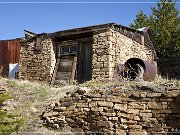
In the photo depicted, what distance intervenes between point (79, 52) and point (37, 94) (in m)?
4.13

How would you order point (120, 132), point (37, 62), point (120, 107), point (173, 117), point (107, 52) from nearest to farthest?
point (173, 117) → point (120, 132) → point (120, 107) → point (107, 52) → point (37, 62)

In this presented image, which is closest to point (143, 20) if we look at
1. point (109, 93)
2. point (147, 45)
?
point (147, 45)

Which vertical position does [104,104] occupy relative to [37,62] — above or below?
below

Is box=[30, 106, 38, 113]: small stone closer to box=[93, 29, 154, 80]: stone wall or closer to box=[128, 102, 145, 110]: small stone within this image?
box=[128, 102, 145, 110]: small stone

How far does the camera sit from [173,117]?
7.45 metres

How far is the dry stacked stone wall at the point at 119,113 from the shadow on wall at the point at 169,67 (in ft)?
31.8

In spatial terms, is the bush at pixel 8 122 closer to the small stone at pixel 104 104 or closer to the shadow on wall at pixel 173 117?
the small stone at pixel 104 104

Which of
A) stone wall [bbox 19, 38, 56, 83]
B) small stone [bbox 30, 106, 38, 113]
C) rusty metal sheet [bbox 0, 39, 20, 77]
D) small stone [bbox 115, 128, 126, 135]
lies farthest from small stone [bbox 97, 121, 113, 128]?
rusty metal sheet [bbox 0, 39, 20, 77]

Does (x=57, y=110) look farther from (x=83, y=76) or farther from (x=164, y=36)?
(x=164, y=36)

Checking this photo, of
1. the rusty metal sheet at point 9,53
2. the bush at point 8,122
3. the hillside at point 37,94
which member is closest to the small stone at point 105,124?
the hillside at point 37,94

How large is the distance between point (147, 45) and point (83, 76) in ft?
15.4

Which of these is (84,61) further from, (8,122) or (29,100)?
(8,122)

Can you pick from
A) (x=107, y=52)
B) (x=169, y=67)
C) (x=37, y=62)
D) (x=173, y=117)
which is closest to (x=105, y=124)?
(x=173, y=117)

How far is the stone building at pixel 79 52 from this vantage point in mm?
12688
